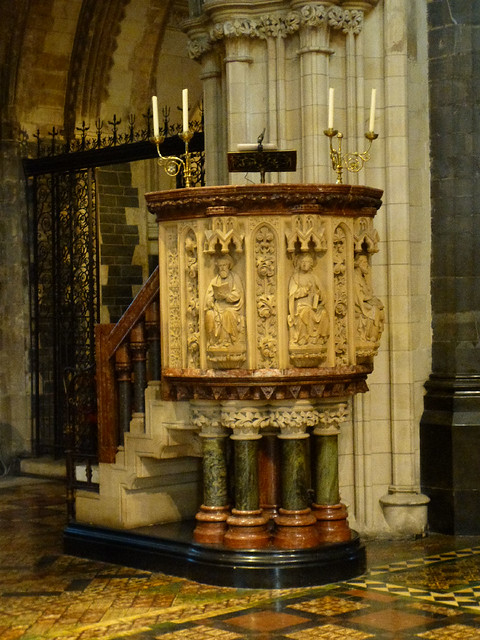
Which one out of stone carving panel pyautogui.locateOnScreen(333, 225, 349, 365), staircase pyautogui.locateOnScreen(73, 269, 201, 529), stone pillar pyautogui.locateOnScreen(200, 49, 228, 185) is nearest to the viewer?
stone carving panel pyautogui.locateOnScreen(333, 225, 349, 365)

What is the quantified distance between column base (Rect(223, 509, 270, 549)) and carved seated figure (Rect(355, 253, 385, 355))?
1207 millimetres

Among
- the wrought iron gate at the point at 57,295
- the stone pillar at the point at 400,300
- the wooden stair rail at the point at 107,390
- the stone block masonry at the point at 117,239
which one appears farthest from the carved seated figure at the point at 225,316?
the stone block masonry at the point at 117,239

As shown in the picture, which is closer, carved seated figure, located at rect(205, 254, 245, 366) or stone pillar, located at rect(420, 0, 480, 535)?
carved seated figure, located at rect(205, 254, 245, 366)

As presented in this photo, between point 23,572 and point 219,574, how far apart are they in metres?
1.34

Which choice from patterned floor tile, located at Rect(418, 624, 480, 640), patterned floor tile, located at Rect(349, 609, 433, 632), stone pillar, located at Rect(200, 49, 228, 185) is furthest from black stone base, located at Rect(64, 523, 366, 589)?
stone pillar, located at Rect(200, 49, 228, 185)

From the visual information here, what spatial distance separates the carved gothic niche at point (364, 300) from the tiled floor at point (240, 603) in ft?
4.45

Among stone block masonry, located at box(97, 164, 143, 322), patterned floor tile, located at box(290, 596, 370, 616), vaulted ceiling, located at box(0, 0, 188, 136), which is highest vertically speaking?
vaulted ceiling, located at box(0, 0, 188, 136)

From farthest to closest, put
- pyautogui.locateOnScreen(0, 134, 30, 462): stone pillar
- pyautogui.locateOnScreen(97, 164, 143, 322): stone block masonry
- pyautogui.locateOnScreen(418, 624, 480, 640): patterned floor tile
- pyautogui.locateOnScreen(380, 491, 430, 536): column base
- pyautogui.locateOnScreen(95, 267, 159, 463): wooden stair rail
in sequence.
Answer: pyautogui.locateOnScreen(97, 164, 143, 322): stone block masonry < pyautogui.locateOnScreen(0, 134, 30, 462): stone pillar < pyautogui.locateOnScreen(380, 491, 430, 536): column base < pyautogui.locateOnScreen(95, 267, 159, 463): wooden stair rail < pyautogui.locateOnScreen(418, 624, 480, 640): patterned floor tile

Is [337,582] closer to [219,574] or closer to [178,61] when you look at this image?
[219,574]

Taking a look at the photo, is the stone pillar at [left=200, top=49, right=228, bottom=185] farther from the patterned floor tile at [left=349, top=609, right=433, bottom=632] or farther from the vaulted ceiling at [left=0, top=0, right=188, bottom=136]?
the vaulted ceiling at [left=0, top=0, right=188, bottom=136]

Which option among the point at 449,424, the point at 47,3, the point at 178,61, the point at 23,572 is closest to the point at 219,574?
the point at 23,572

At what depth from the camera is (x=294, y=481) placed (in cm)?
725

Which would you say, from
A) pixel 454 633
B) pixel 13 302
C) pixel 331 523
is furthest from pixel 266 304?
pixel 13 302

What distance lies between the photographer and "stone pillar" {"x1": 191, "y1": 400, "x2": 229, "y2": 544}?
732 cm
